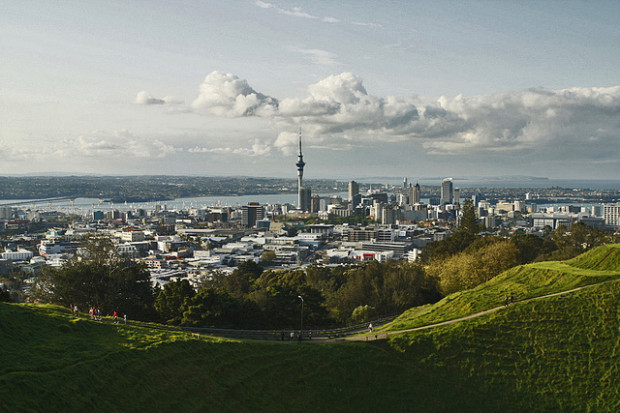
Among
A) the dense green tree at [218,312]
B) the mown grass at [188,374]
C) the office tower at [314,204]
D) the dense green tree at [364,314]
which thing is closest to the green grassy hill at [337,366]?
the mown grass at [188,374]

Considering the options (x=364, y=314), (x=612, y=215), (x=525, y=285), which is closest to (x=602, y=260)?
(x=525, y=285)

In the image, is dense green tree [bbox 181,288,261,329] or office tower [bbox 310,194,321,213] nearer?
dense green tree [bbox 181,288,261,329]

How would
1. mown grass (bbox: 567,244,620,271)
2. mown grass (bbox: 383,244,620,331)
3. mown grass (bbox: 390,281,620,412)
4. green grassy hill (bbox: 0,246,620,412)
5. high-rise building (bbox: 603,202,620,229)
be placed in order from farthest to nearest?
high-rise building (bbox: 603,202,620,229) → mown grass (bbox: 567,244,620,271) → mown grass (bbox: 383,244,620,331) → mown grass (bbox: 390,281,620,412) → green grassy hill (bbox: 0,246,620,412)

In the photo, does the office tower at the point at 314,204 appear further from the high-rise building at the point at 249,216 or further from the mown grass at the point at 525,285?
the mown grass at the point at 525,285

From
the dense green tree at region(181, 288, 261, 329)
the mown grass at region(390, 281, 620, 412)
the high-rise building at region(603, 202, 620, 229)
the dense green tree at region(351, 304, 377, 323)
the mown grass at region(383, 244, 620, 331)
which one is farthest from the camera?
the high-rise building at region(603, 202, 620, 229)

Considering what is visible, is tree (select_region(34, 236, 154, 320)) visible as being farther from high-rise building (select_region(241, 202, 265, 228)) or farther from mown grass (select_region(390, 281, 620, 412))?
high-rise building (select_region(241, 202, 265, 228))

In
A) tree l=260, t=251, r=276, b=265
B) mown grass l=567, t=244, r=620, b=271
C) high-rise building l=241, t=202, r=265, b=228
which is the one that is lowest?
tree l=260, t=251, r=276, b=265

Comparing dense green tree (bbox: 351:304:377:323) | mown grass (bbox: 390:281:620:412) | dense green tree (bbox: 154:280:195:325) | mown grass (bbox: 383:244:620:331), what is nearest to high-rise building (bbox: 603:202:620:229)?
mown grass (bbox: 383:244:620:331)
